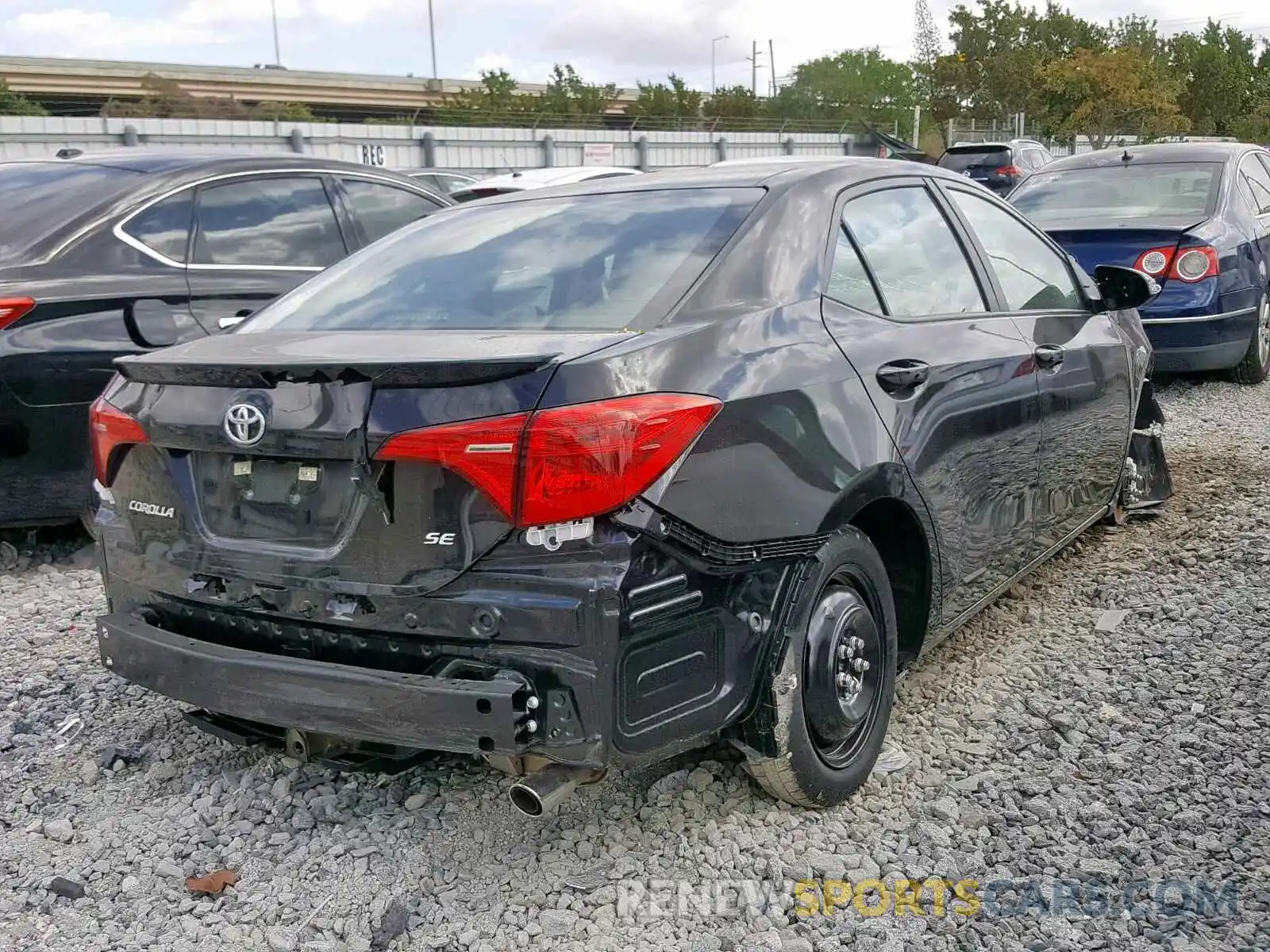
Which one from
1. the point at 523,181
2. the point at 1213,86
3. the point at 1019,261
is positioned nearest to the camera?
the point at 1019,261

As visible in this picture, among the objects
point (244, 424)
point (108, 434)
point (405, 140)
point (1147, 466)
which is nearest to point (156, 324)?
point (108, 434)

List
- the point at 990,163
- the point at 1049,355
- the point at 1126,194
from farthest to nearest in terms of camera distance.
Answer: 1. the point at 990,163
2. the point at 1126,194
3. the point at 1049,355

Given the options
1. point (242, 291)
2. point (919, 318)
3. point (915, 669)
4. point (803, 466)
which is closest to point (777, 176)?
point (919, 318)

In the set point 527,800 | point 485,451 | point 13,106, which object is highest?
point 13,106

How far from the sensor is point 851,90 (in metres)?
77.6

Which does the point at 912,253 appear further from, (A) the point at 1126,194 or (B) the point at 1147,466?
(A) the point at 1126,194

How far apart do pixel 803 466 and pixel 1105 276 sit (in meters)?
2.53

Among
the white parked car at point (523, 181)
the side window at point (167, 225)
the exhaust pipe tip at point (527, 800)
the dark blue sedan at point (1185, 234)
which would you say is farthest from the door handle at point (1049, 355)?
the white parked car at point (523, 181)

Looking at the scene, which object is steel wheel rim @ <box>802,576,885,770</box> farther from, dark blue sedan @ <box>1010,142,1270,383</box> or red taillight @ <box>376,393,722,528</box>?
dark blue sedan @ <box>1010,142,1270,383</box>

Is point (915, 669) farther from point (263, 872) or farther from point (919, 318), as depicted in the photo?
point (263, 872)

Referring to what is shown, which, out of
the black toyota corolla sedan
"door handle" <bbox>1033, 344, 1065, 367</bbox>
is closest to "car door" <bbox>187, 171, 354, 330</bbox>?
the black toyota corolla sedan

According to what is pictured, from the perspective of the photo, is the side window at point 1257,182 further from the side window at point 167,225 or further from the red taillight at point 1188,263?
the side window at point 167,225

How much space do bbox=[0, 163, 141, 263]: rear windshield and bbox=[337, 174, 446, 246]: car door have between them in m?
1.09

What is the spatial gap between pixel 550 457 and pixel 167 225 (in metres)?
3.59
